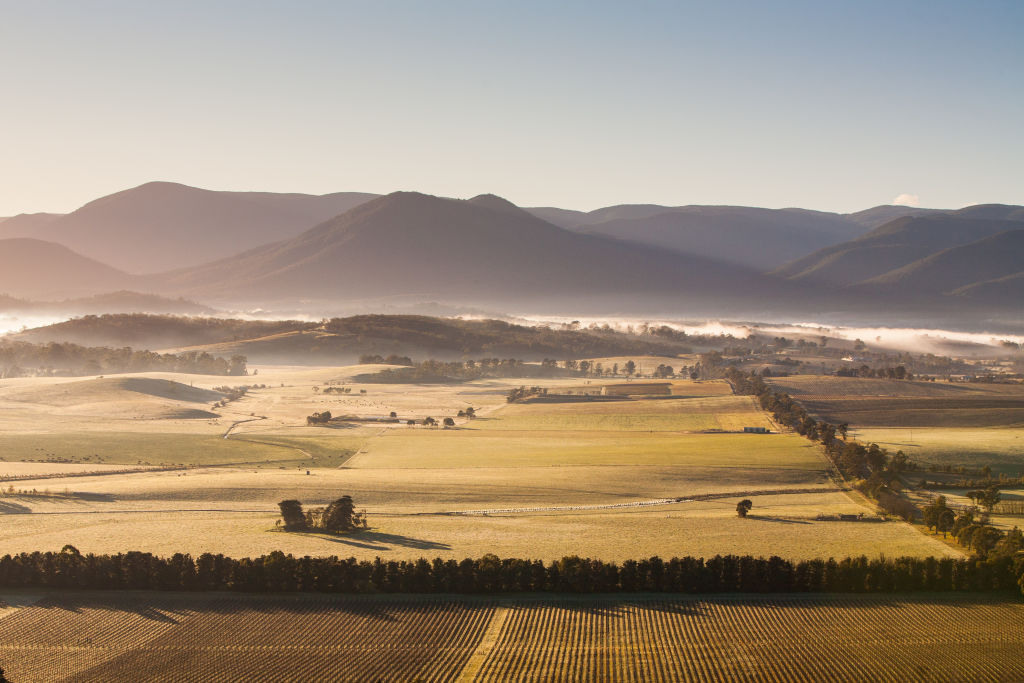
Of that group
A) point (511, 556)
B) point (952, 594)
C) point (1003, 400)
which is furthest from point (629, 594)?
point (1003, 400)

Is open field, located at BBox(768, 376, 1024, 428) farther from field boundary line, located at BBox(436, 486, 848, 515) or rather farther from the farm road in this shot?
the farm road

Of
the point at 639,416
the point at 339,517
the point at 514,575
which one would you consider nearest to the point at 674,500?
the point at 339,517

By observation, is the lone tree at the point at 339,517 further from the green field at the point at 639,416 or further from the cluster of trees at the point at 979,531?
the green field at the point at 639,416

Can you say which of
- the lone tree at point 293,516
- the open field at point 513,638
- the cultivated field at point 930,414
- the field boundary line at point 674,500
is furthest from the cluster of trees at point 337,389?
the open field at point 513,638

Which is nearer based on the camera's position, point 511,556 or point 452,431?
point 511,556

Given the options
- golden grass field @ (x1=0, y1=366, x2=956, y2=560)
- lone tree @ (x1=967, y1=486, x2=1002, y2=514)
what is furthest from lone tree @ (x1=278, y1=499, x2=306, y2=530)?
lone tree @ (x1=967, y1=486, x2=1002, y2=514)

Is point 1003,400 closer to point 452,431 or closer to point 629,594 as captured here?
point 452,431
